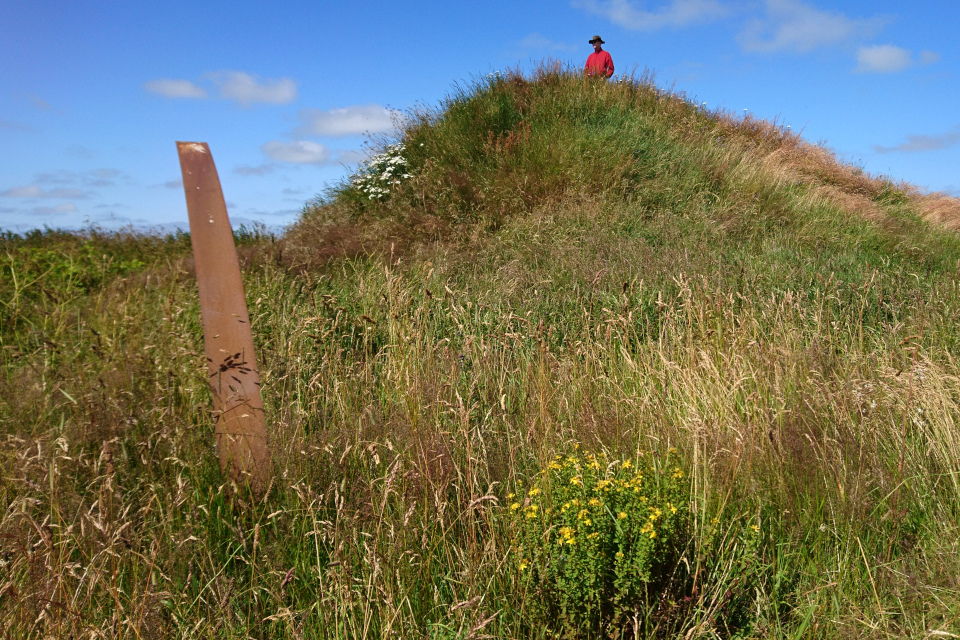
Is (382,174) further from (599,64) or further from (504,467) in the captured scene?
(504,467)

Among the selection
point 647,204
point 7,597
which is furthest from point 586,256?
point 7,597

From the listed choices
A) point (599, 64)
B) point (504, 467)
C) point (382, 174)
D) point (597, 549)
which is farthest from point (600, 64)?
point (597, 549)

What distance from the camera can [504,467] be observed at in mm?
2627

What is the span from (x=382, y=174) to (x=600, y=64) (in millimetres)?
5991

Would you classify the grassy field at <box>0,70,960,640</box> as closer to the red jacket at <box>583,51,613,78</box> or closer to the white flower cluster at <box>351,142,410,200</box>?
the white flower cluster at <box>351,142,410,200</box>

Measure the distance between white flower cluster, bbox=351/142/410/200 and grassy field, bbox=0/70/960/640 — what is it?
338 centimetres

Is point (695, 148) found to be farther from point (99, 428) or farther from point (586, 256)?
point (99, 428)

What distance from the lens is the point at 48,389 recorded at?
10.1 feet

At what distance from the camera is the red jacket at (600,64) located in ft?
41.3

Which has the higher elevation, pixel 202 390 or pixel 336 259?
pixel 336 259

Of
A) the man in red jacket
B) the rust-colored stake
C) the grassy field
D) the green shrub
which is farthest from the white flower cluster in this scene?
the green shrub

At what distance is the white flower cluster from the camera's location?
933cm

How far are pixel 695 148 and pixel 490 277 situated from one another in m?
5.79

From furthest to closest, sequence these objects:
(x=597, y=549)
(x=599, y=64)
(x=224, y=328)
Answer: (x=599, y=64) → (x=224, y=328) → (x=597, y=549)
